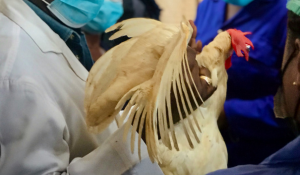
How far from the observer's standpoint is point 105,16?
1.05m

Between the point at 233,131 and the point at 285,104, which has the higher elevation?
the point at 285,104

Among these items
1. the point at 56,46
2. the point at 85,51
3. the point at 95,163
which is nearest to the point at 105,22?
the point at 85,51

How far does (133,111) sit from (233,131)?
1.88 feet

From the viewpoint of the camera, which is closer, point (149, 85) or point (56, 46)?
point (149, 85)

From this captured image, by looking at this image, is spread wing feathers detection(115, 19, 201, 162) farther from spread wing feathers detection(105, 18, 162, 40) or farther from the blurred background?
the blurred background

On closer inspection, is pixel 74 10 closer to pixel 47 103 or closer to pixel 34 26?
pixel 34 26

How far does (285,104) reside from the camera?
0.73 meters

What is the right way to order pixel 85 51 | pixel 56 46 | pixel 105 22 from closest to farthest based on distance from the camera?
pixel 56 46 → pixel 85 51 → pixel 105 22

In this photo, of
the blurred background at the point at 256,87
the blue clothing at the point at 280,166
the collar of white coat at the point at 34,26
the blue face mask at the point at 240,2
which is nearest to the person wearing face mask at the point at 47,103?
the collar of white coat at the point at 34,26

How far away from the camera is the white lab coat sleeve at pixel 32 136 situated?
42 cm

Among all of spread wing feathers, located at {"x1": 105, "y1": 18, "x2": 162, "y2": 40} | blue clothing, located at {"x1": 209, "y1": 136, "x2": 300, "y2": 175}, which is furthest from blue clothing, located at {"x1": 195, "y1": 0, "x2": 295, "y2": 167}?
spread wing feathers, located at {"x1": 105, "y1": 18, "x2": 162, "y2": 40}

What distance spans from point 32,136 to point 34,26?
0.62 ft

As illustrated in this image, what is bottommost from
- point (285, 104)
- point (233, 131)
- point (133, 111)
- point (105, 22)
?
point (233, 131)

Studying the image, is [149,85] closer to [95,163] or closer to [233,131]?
[95,163]
